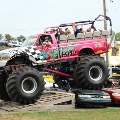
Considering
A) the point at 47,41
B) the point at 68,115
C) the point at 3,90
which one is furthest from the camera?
the point at 3,90

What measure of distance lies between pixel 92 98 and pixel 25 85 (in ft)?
8.88

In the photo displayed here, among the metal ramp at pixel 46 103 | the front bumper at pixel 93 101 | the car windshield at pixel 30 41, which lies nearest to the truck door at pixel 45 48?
the car windshield at pixel 30 41

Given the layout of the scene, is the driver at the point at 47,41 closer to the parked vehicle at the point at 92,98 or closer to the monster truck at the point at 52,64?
the monster truck at the point at 52,64

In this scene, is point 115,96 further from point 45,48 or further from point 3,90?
point 3,90

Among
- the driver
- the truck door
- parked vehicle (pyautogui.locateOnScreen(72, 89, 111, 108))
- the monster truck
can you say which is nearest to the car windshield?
the monster truck

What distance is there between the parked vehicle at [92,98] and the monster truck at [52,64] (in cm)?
107

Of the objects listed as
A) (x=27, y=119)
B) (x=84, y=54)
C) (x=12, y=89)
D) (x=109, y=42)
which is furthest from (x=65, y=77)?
(x=27, y=119)

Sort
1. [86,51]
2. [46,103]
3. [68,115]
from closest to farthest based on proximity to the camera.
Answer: [68,115]
[46,103]
[86,51]

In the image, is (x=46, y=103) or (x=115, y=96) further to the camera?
(x=115, y=96)

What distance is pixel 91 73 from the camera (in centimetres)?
1577

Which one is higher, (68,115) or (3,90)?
(3,90)

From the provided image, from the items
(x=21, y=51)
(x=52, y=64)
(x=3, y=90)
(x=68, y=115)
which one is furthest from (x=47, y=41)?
(x=68, y=115)

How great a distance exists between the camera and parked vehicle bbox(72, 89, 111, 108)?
14125 mm

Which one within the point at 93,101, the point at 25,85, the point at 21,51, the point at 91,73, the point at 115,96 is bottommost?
the point at 93,101
